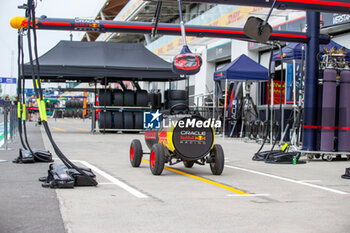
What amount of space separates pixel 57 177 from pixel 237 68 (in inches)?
532

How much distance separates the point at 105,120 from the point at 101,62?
2605 millimetres

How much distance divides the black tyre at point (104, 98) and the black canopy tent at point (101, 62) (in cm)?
106

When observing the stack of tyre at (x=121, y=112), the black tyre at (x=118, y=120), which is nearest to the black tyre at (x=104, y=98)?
the stack of tyre at (x=121, y=112)

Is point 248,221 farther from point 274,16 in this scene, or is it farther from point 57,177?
point 274,16

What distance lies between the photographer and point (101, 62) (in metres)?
22.6

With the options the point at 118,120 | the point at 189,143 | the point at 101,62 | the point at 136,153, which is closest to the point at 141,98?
the point at 118,120

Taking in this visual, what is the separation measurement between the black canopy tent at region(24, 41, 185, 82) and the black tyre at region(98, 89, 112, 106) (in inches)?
41.9

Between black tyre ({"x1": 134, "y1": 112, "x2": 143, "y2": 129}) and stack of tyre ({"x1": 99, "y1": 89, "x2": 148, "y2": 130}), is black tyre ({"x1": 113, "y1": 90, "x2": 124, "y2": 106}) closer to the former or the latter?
stack of tyre ({"x1": 99, "y1": 89, "x2": 148, "y2": 130})

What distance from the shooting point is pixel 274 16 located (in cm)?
2364

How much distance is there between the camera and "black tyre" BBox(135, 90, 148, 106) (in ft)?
78.5

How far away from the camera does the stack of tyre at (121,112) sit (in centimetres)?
2342

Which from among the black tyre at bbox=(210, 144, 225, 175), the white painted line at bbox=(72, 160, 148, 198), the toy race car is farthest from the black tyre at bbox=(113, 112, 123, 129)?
the black tyre at bbox=(210, 144, 225, 175)

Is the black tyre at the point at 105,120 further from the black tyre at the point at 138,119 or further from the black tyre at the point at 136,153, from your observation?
the black tyre at the point at 136,153

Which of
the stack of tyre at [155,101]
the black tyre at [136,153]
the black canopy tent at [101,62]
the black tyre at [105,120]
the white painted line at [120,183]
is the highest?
the black canopy tent at [101,62]
